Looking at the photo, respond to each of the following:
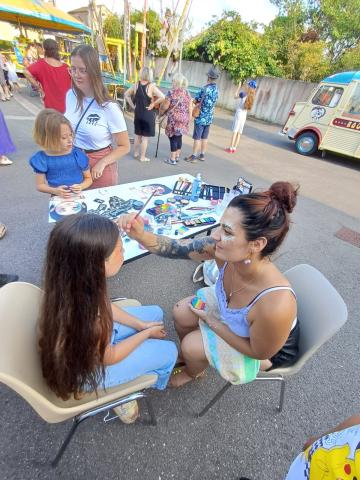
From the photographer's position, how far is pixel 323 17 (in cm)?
1529

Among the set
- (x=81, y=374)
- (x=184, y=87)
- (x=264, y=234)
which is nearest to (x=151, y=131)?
(x=184, y=87)

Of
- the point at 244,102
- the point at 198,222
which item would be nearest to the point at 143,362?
the point at 198,222

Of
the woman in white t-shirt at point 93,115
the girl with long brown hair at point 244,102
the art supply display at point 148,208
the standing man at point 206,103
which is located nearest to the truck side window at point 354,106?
the girl with long brown hair at point 244,102

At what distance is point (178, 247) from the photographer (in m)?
1.85

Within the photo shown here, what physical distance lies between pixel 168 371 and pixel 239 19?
54.9 ft

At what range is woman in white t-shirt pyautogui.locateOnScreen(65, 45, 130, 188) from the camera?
6.83ft

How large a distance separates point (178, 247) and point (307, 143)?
25.5 ft

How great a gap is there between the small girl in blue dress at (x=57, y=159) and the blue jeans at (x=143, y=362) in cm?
146

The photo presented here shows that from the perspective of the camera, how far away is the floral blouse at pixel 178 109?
5.07m

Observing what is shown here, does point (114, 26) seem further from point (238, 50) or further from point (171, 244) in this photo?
point (171, 244)

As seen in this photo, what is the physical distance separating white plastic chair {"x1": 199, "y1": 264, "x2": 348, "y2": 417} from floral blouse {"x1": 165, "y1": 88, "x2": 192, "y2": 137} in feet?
14.2

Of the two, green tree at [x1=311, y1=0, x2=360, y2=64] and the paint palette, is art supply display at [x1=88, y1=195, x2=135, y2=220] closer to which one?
the paint palette

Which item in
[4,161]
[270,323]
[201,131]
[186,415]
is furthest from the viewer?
[201,131]

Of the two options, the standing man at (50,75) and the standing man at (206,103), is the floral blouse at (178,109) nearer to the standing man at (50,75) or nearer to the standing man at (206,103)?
the standing man at (206,103)
